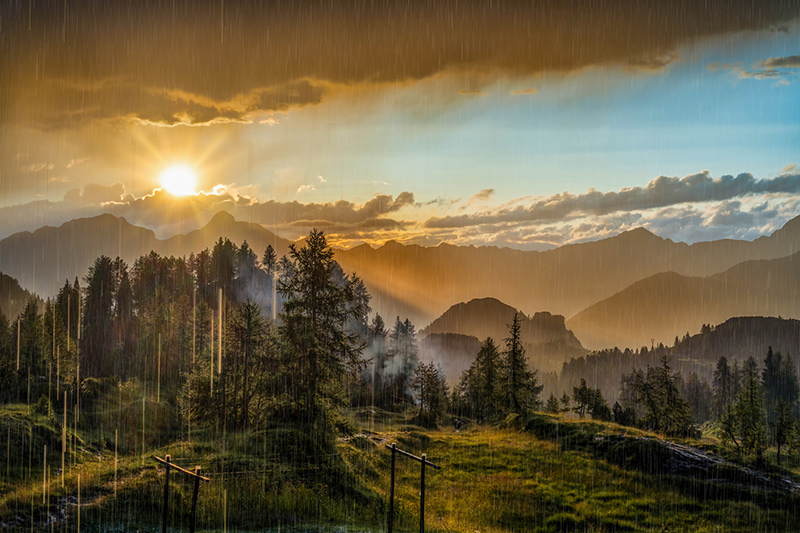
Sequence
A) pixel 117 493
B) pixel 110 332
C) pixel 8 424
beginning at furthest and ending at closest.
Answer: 1. pixel 110 332
2. pixel 8 424
3. pixel 117 493

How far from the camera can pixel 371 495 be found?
98.9 ft

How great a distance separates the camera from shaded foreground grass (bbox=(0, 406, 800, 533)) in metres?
24.5

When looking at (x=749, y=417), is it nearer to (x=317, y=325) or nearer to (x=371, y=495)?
(x=371, y=495)

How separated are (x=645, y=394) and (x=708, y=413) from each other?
394 ft

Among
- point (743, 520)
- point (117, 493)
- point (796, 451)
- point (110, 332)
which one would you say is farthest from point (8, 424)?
point (796, 451)

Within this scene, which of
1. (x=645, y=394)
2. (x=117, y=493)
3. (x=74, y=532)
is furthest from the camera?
(x=645, y=394)

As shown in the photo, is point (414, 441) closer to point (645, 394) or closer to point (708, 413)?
point (645, 394)

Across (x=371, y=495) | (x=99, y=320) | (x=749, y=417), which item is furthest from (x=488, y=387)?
(x=99, y=320)

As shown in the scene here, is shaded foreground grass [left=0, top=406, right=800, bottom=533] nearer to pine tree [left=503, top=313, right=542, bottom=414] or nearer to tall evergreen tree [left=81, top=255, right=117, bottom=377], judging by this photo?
pine tree [left=503, top=313, right=542, bottom=414]

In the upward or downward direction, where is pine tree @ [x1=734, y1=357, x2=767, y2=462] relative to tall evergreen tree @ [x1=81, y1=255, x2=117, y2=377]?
downward

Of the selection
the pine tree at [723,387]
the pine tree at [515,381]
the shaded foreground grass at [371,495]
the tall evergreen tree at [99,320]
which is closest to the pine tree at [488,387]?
the pine tree at [515,381]

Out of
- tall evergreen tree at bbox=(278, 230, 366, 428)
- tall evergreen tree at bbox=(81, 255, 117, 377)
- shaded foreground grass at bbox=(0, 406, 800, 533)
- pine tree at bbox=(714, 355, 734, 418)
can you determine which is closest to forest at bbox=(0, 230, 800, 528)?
tall evergreen tree at bbox=(278, 230, 366, 428)

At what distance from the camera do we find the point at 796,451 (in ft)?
246

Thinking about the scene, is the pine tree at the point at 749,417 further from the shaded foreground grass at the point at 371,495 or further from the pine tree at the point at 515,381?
the shaded foreground grass at the point at 371,495
